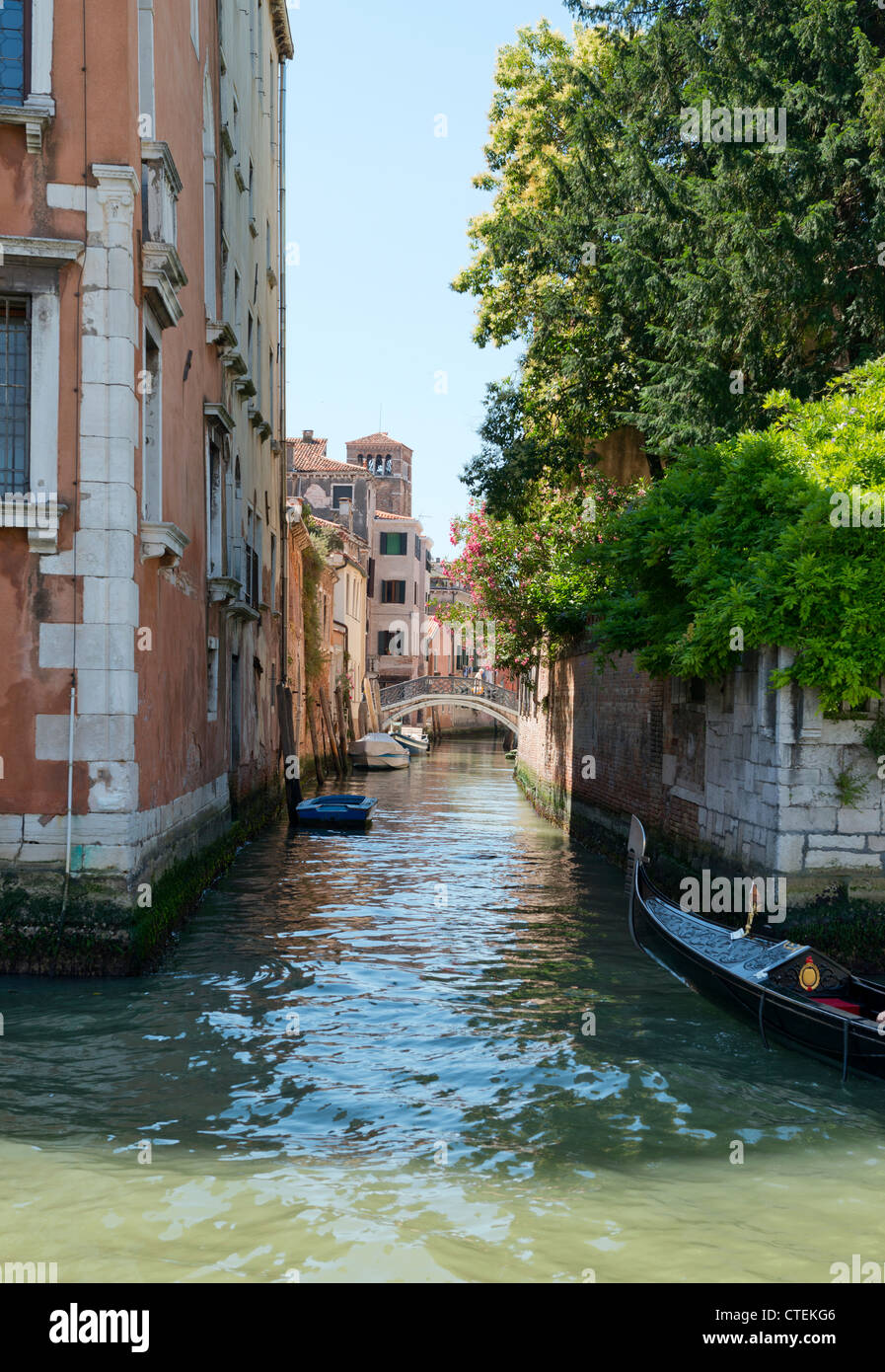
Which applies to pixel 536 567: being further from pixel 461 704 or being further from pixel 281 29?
pixel 461 704

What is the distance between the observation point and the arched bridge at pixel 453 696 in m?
35.8

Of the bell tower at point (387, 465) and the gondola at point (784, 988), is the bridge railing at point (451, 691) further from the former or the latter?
the gondola at point (784, 988)

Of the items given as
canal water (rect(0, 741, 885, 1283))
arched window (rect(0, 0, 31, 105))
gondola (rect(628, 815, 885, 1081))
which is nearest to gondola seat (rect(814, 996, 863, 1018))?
gondola (rect(628, 815, 885, 1081))

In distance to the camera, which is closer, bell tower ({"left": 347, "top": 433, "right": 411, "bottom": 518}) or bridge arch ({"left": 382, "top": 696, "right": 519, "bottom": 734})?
bridge arch ({"left": 382, "top": 696, "right": 519, "bottom": 734})

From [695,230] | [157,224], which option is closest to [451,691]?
[695,230]

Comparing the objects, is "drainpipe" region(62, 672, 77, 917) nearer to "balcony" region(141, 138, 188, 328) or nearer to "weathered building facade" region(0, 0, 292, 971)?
"weathered building facade" region(0, 0, 292, 971)

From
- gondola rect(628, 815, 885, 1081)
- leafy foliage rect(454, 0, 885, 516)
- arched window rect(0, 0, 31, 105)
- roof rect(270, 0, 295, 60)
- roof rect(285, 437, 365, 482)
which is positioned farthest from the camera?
roof rect(285, 437, 365, 482)

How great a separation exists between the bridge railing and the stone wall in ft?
71.1

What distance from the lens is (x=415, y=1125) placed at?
518 cm

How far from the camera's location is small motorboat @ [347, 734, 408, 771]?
30609mm

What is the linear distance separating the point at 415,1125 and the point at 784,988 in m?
2.25

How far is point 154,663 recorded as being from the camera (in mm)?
8008

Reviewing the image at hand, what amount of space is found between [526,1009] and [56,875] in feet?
9.31
